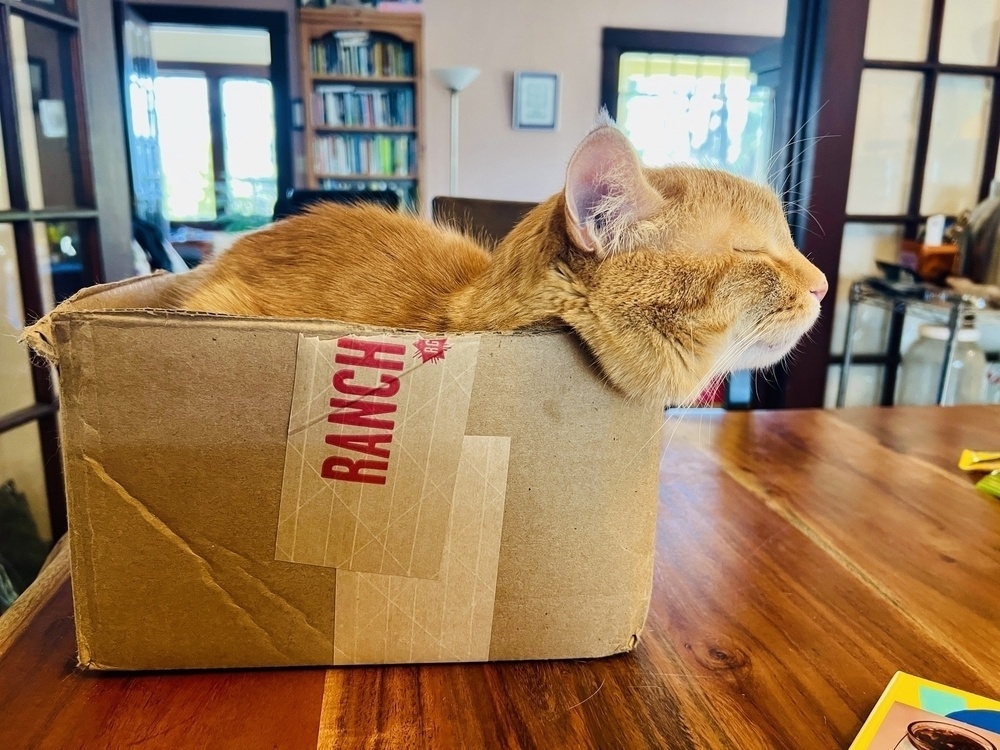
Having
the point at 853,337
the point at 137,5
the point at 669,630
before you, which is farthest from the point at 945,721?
the point at 137,5

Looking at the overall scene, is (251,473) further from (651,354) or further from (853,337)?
(853,337)

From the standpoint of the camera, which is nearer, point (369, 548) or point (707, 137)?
point (369, 548)

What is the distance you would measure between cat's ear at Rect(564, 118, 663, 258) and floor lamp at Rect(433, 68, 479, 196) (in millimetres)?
3529

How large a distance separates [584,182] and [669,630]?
1.16ft

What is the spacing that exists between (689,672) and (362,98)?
439 cm

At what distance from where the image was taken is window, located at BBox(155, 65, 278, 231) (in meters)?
6.64

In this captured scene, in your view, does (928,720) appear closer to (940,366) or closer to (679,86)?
(940,366)

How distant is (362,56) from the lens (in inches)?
168

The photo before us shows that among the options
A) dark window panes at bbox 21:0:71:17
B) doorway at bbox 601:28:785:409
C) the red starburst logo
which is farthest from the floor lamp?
the red starburst logo

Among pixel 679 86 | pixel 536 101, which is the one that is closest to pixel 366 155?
pixel 536 101

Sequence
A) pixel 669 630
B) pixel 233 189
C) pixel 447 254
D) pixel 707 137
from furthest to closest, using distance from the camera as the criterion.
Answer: pixel 233 189
pixel 707 137
pixel 447 254
pixel 669 630

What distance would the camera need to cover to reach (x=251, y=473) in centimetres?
46

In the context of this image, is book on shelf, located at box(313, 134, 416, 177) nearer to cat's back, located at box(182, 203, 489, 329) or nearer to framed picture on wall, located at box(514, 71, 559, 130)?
framed picture on wall, located at box(514, 71, 559, 130)

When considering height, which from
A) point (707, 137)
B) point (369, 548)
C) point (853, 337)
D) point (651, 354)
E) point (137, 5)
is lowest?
point (853, 337)
